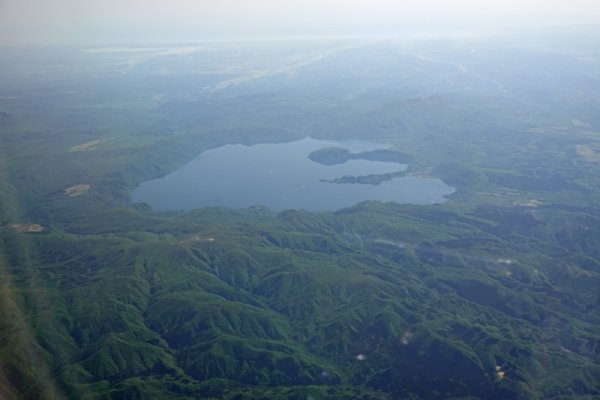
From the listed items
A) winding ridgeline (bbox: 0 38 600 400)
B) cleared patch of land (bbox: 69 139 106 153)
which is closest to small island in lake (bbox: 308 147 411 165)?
winding ridgeline (bbox: 0 38 600 400)

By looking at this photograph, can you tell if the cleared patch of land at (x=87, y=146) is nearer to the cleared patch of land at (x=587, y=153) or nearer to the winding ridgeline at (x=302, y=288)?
the winding ridgeline at (x=302, y=288)

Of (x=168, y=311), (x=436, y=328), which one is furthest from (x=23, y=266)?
(x=436, y=328)

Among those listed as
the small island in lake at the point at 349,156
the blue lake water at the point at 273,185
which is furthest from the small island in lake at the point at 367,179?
the small island in lake at the point at 349,156

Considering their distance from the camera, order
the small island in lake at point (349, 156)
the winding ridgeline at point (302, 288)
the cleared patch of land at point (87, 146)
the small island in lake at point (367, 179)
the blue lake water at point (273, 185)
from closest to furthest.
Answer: the winding ridgeline at point (302, 288), the blue lake water at point (273, 185), the small island in lake at point (367, 179), the cleared patch of land at point (87, 146), the small island in lake at point (349, 156)

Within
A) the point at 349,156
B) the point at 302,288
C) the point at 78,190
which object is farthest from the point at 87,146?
the point at 302,288

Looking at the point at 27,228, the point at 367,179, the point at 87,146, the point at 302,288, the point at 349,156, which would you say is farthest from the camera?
the point at 349,156

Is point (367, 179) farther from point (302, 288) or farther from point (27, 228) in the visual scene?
point (27, 228)

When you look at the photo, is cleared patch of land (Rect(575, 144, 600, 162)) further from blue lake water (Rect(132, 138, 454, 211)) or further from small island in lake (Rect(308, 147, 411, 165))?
small island in lake (Rect(308, 147, 411, 165))

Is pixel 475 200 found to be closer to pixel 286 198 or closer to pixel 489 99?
pixel 286 198
